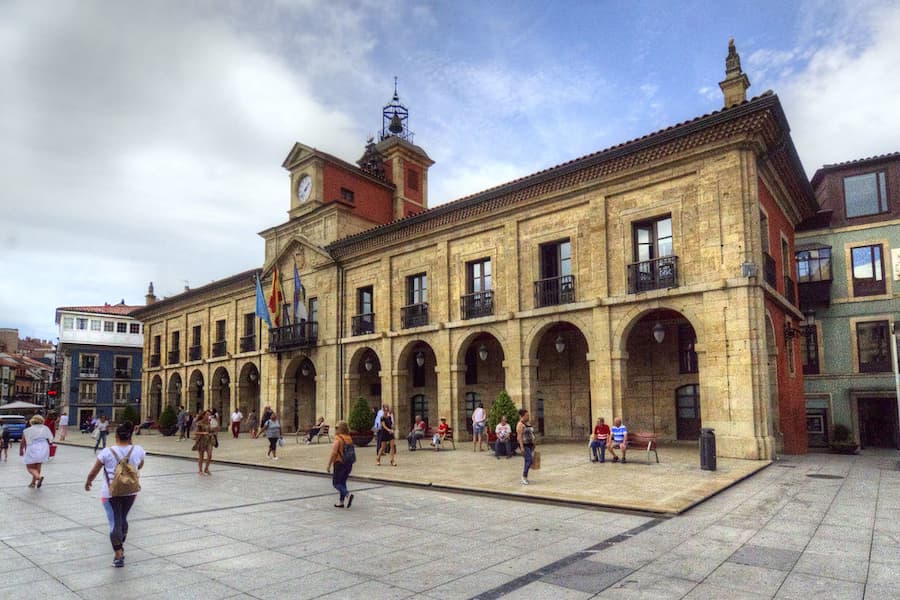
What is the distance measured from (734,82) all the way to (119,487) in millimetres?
19216

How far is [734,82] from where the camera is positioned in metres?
18.4

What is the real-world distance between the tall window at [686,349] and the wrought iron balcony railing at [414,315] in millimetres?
9785

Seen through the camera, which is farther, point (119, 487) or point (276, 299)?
point (276, 299)

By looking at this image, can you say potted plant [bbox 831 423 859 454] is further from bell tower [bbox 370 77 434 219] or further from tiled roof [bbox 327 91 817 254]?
bell tower [bbox 370 77 434 219]

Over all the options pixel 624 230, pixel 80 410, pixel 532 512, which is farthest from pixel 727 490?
pixel 80 410

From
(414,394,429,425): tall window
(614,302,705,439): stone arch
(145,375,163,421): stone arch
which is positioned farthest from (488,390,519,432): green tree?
(145,375,163,421): stone arch

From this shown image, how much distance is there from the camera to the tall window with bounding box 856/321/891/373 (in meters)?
22.9

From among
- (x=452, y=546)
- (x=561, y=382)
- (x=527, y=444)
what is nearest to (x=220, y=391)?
(x=561, y=382)

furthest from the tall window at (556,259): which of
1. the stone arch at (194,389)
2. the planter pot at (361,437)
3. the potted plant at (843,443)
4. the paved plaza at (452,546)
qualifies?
the stone arch at (194,389)

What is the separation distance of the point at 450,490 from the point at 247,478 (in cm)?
552

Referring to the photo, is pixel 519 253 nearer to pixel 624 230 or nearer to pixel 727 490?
pixel 624 230

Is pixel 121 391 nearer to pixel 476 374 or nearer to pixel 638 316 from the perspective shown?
pixel 476 374

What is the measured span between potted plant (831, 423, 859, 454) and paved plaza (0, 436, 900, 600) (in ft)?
31.6

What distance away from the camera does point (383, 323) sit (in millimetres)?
26000
